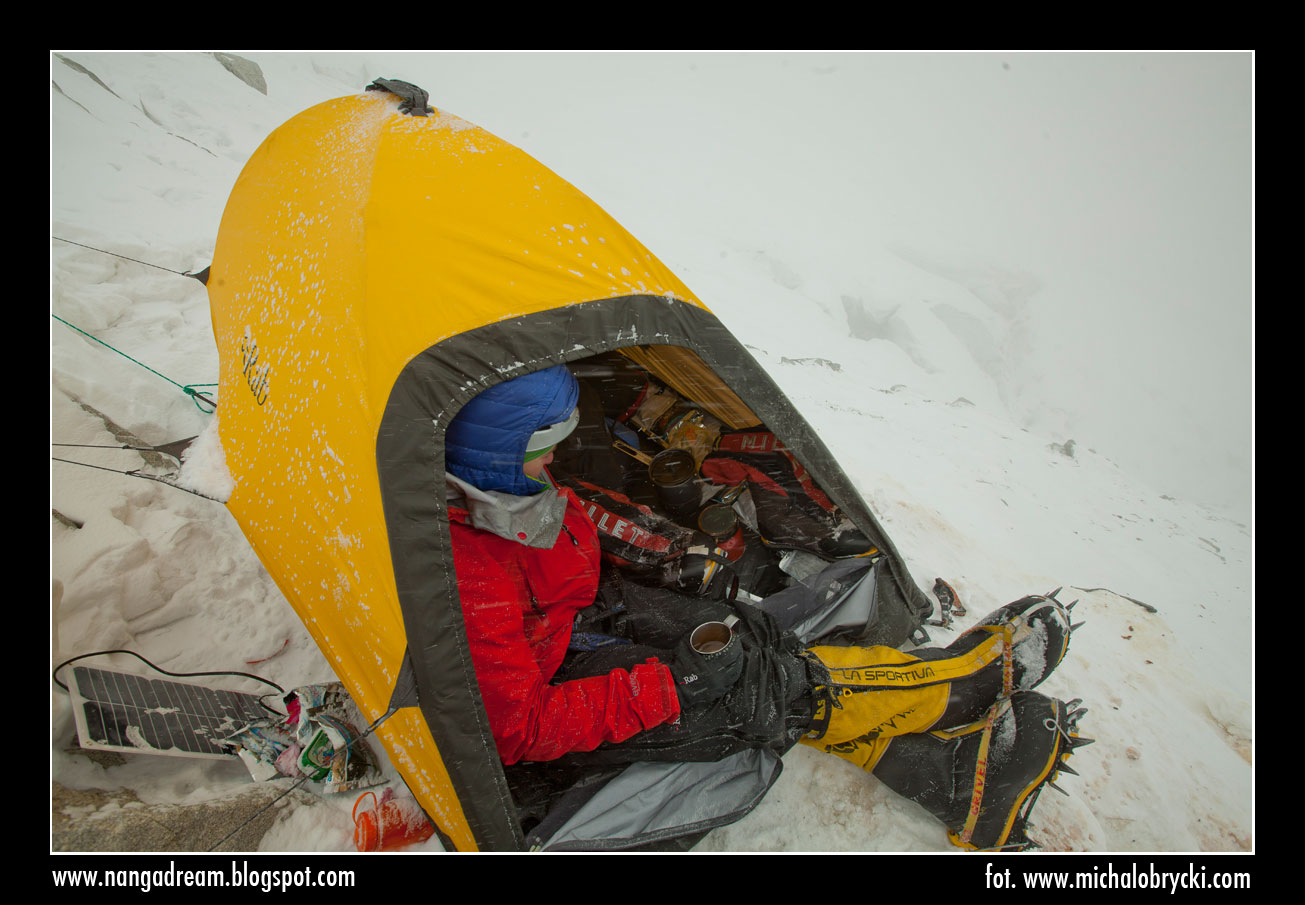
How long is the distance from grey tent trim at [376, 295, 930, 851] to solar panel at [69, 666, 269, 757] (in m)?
0.94

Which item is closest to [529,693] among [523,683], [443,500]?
[523,683]

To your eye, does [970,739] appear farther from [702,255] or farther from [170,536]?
[702,255]

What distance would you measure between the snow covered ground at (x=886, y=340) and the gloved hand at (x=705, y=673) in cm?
63

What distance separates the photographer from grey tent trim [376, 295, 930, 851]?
129 cm

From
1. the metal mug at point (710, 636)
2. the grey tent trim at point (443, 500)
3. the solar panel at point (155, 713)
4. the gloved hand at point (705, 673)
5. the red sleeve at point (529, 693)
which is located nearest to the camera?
the grey tent trim at point (443, 500)

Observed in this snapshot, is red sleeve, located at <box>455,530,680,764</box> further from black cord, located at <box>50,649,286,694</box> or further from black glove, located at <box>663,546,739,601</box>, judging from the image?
black cord, located at <box>50,649,286,694</box>

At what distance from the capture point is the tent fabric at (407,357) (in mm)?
1314

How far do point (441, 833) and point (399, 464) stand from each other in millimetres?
1139

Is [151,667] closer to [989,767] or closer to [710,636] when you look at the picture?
[710,636]

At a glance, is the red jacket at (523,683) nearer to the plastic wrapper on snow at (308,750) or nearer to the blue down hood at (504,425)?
the blue down hood at (504,425)

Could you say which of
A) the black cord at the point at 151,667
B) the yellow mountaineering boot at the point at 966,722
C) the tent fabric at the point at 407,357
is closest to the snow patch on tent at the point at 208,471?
the tent fabric at the point at 407,357

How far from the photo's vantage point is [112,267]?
3434mm

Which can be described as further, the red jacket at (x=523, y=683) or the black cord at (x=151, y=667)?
the black cord at (x=151, y=667)

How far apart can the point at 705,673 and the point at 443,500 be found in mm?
939
